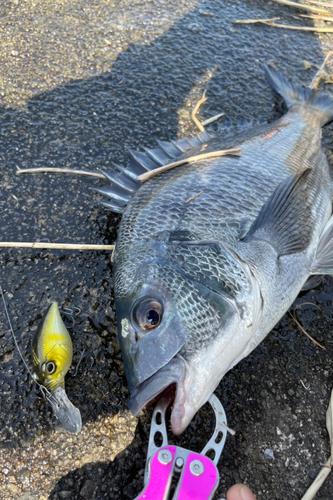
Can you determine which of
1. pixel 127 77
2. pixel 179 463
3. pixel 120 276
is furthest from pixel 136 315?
pixel 127 77

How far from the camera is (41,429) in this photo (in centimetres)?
189

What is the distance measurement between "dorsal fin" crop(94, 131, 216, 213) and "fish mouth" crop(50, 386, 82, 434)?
1158 millimetres

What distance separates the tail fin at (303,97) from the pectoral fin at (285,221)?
4.31 ft

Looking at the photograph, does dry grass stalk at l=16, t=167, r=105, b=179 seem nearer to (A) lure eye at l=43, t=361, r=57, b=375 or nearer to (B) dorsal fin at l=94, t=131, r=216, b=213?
(B) dorsal fin at l=94, t=131, r=216, b=213

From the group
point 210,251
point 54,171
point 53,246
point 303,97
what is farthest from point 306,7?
point 53,246

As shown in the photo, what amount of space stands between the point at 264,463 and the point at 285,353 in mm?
635

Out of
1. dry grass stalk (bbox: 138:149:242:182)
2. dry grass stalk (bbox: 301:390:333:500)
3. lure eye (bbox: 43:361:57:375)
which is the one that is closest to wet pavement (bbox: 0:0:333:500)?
dry grass stalk (bbox: 301:390:333:500)

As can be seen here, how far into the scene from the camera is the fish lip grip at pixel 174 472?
1558 millimetres

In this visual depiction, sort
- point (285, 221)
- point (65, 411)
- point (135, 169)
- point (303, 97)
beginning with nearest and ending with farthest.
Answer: point (65, 411)
point (285, 221)
point (135, 169)
point (303, 97)

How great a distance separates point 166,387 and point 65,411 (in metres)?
0.61

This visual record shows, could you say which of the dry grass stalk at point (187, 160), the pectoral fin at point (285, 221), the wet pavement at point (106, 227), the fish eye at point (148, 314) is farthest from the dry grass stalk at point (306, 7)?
the fish eye at point (148, 314)

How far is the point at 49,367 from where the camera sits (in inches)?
75.2

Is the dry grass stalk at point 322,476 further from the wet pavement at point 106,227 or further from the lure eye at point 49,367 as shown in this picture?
the lure eye at point 49,367

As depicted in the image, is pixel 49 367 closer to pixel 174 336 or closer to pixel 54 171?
pixel 174 336
